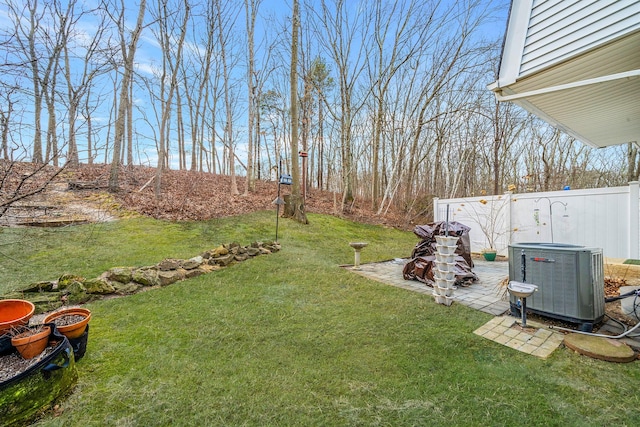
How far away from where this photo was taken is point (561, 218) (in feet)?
19.6

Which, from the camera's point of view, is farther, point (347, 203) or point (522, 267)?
point (347, 203)

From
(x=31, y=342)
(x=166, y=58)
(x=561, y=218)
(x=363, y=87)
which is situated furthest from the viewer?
(x=363, y=87)

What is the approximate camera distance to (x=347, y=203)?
1225cm

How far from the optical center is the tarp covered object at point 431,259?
14.1ft

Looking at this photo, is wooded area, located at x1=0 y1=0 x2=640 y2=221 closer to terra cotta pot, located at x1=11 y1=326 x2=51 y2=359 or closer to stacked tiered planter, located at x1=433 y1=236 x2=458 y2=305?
stacked tiered planter, located at x1=433 y1=236 x2=458 y2=305

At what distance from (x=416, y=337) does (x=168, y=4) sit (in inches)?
453

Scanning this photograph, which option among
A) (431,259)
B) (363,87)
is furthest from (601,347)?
(363,87)

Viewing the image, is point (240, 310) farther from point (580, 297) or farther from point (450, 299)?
point (580, 297)

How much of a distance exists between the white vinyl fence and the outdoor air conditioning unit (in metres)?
1.83

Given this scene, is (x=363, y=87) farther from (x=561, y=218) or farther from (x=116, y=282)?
(x=116, y=282)

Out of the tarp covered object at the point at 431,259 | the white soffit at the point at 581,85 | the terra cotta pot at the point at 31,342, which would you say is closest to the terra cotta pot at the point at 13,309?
the terra cotta pot at the point at 31,342

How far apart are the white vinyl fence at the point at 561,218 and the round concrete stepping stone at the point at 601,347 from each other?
2485mm

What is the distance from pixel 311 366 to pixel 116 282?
3.03m

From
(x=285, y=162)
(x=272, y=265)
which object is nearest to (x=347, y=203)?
(x=285, y=162)
